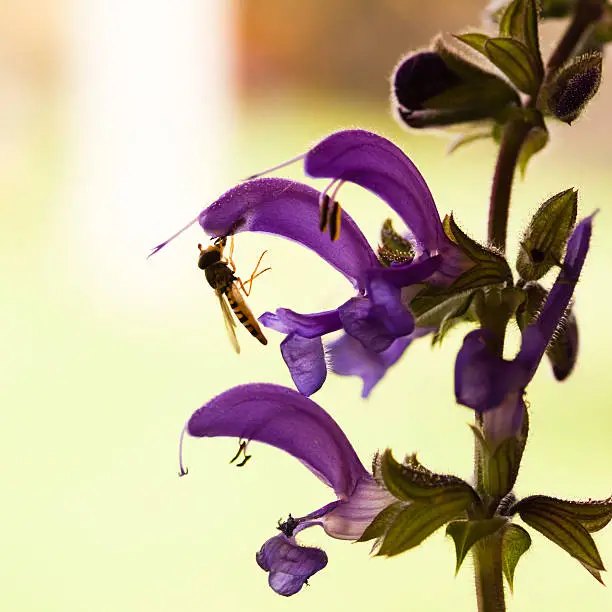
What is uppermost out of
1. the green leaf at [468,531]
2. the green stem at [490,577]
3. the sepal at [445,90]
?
the sepal at [445,90]

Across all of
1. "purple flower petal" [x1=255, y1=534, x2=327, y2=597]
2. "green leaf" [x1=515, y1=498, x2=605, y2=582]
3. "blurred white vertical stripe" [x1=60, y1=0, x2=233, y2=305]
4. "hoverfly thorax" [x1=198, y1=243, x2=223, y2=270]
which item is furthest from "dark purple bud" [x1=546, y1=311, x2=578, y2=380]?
"blurred white vertical stripe" [x1=60, y1=0, x2=233, y2=305]

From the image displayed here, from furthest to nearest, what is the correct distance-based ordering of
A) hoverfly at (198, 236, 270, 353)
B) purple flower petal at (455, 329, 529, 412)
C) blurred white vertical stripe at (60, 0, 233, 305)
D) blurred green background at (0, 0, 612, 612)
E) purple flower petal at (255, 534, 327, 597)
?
blurred white vertical stripe at (60, 0, 233, 305), blurred green background at (0, 0, 612, 612), hoverfly at (198, 236, 270, 353), purple flower petal at (255, 534, 327, 597), purple flower petal at (455, 329, 529, 412)

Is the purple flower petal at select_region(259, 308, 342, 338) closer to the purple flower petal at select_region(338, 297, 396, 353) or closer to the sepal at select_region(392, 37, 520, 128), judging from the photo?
the purple flower petal at select_region(338, 297, 396, 353)

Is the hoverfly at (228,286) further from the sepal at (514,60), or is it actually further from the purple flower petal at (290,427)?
the sepal at (514,60)

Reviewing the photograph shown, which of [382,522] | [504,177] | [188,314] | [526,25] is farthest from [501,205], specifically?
[188,314]

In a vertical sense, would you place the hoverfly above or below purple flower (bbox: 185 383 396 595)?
above

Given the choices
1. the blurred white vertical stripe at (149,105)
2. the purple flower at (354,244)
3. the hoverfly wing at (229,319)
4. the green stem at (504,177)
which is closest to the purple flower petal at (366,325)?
the purple flower at (354,244)

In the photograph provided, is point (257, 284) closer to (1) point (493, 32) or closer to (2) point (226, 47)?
(2) point (226, 47)
